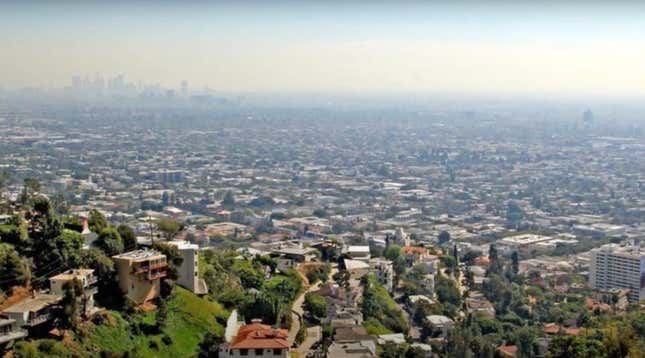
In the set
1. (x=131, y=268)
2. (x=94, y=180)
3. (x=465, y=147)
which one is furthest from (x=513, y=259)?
(x=465, y=147)

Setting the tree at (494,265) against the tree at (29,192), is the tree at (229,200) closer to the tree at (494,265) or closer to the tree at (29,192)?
the tree at (494,265)

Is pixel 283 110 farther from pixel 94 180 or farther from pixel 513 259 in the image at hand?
pixel 513 259

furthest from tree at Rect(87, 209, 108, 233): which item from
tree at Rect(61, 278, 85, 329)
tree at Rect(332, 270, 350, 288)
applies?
tree at Rect(332, 270, 350, 288)

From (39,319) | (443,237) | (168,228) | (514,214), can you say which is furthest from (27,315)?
(514,214)

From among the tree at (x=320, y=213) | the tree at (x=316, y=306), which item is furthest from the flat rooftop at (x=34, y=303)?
the tree at (x=320, y=213)

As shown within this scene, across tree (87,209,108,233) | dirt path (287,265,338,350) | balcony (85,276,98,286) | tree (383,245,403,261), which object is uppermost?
tree (87,209,108,233)

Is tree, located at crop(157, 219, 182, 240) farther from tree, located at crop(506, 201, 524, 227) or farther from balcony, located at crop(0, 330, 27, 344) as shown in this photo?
tree, located at crop(506, 201, 524, 227)
